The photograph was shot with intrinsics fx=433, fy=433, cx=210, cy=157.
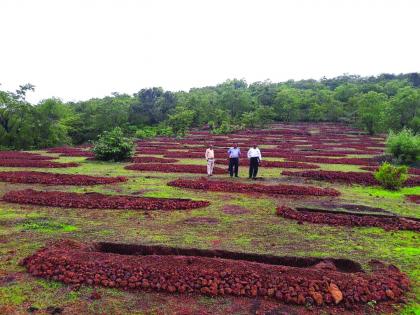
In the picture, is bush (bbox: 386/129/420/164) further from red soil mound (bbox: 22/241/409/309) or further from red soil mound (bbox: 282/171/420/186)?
red soil mound (bbox: 22/241/409/309)

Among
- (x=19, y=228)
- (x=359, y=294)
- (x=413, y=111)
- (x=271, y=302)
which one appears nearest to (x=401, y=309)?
(x=359, y=294)

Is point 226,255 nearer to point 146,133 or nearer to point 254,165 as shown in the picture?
point 254,165

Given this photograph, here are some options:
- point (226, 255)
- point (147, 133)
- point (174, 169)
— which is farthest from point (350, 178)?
point (147, 133)

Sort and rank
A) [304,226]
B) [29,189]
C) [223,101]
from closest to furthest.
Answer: [304,226] → [29,189] → [223,101]

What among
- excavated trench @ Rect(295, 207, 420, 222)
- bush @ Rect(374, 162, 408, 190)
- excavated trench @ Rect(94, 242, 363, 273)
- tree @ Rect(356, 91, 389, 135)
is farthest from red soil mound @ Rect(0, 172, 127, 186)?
tree @ Rect(356, 91, 389, 135)

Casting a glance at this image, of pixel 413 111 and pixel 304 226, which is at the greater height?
pixel 413 111

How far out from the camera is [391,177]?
2136 cm

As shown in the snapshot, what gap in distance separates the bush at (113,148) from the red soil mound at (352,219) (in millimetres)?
19297

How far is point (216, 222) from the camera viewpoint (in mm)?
13836

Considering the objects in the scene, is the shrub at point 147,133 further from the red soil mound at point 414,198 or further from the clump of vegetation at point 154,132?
the red soil mound at point 414,198

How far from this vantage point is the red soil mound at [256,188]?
63.2ft

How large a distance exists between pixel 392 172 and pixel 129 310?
1723 centimetres

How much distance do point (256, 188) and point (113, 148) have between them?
15.2 meters

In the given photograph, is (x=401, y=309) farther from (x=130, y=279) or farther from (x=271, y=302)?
(x=130, y=279)
